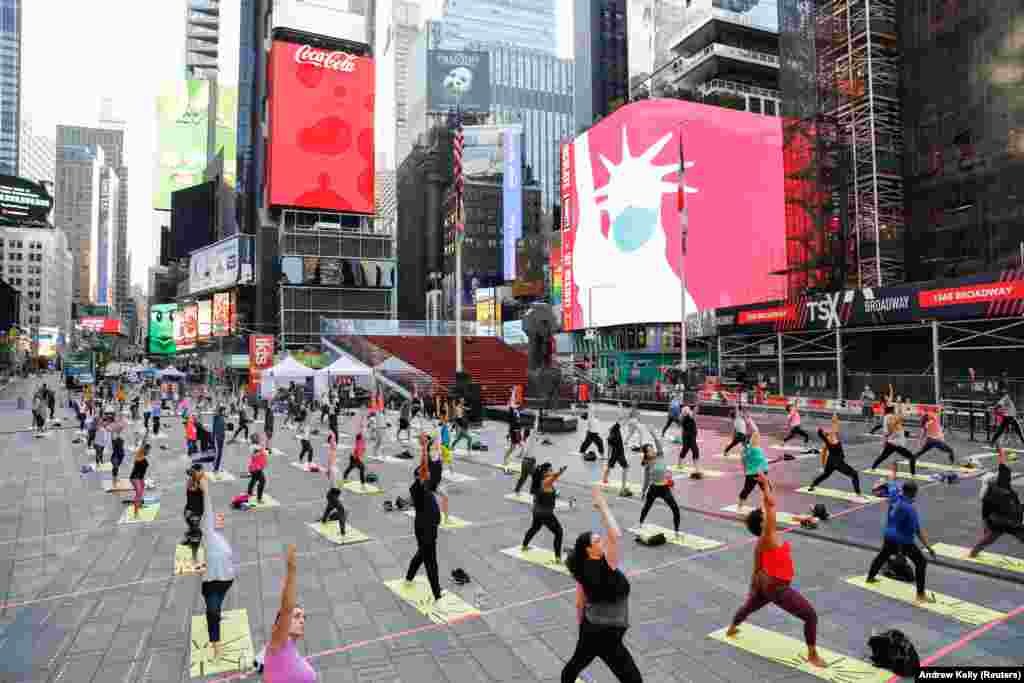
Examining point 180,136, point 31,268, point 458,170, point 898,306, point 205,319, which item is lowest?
point 898,306

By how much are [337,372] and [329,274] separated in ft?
99.8

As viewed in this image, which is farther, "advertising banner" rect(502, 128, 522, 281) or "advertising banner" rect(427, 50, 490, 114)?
"advertising banner" rect(427, 50, 490, 114)

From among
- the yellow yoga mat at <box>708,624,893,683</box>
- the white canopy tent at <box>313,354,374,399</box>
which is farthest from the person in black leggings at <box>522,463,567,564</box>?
the white canopy tent at <box>313,354,374,399</box>

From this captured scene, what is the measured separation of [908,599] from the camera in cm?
786

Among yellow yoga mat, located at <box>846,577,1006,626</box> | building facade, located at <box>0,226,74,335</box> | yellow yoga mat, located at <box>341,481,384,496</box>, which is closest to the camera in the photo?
yellow yoga mat, located at <box>846,577,1006,626</box>

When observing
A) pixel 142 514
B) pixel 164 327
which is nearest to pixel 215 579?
pixel 142 514

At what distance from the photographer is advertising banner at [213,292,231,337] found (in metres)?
80.0

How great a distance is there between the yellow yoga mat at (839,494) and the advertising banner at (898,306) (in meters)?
16.4

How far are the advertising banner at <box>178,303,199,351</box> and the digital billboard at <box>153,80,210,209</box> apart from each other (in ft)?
186

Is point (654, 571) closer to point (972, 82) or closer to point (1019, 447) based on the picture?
point (1019, 447)

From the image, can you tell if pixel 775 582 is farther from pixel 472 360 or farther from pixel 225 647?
pixel 472 360

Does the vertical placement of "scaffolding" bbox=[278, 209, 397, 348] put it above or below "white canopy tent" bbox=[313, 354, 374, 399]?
above

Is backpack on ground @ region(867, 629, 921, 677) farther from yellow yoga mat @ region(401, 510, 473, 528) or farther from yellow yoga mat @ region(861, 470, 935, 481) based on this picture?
yellow yoga mat @ region(861, 470, 935, 481)

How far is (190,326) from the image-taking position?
94562 mm
